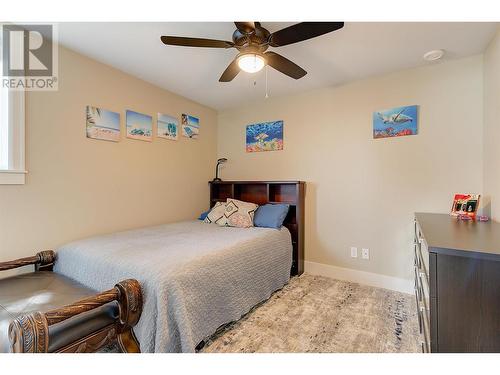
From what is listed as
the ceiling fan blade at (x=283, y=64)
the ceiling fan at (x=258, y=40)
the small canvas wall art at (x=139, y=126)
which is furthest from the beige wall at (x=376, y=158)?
the small canvas wall art at (x=139, y=126)

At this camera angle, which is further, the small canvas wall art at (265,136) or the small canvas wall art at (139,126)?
the small canvas wall art at (265,136)

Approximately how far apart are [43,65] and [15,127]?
0.59 metres

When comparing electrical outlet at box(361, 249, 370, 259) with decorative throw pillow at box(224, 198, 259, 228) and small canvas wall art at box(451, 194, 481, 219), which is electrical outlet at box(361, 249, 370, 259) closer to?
small canvas wall art at box(451, 194, 481, 219)

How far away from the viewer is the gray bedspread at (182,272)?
1393mm

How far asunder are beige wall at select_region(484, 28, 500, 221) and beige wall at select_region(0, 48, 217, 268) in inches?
124

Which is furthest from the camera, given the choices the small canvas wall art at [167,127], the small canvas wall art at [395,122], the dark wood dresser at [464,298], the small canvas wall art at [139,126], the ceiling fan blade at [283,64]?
the small canvas wall art at [167,127]

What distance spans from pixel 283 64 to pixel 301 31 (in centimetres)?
39

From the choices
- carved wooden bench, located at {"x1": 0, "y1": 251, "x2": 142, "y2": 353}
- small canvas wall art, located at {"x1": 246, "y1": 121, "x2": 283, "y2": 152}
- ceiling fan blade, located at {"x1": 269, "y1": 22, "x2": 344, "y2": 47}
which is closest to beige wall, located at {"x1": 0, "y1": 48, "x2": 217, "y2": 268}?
carved wooden bench, located at {"x1": 0, "y1": 251, "x2": 142, "y2": 353}

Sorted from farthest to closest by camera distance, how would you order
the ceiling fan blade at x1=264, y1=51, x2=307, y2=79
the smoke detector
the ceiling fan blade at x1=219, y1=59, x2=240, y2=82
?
the smoke detector < the ceiling fan blade at x1=219, y1=59, x2=240, y2=82 < the ceiling fan blade at x1=264, y1=51, x2=307, y2=79

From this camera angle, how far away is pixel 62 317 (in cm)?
112

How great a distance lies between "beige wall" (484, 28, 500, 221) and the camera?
5.69 feet

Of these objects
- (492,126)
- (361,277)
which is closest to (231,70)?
(492,126)

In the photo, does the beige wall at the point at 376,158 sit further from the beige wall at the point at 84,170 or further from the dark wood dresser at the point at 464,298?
the dark wood dresser at the point at 464,298

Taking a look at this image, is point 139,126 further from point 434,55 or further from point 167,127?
point 434,55
